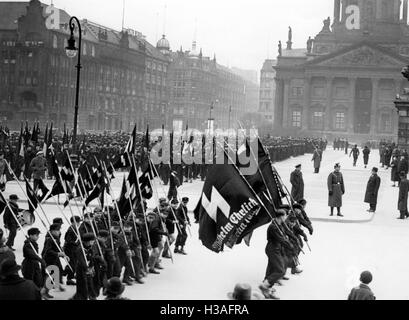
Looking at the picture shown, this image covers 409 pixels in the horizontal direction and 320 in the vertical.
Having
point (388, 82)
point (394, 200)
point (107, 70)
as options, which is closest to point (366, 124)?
point (388, 82)

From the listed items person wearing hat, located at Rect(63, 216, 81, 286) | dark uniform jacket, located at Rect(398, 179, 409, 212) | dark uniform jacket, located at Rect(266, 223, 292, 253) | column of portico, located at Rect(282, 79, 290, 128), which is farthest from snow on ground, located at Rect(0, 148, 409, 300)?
column of portico, located at Rect(282, 79, 290, 128)

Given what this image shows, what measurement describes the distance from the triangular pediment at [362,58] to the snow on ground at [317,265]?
76.0 m

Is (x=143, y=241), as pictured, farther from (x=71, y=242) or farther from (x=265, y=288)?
(x=265, y=288)

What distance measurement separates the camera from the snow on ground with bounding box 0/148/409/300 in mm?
10562

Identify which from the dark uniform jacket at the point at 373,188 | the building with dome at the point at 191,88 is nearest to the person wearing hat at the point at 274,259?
the dark uniform jacket at the point at 373,188

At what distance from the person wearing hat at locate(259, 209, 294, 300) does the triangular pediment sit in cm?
8584

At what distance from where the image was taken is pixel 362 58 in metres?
92.2

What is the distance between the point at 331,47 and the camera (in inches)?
4018

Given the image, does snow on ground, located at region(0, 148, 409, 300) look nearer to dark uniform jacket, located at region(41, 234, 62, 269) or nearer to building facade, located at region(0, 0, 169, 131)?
dark uniform jacket, located at region(41, 234, 62, 269)

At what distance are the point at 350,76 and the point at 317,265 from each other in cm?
8425

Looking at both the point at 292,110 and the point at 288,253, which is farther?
the point at 292,110

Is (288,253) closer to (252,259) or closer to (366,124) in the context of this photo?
(252,259)

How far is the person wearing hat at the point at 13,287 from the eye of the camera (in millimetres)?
6262
